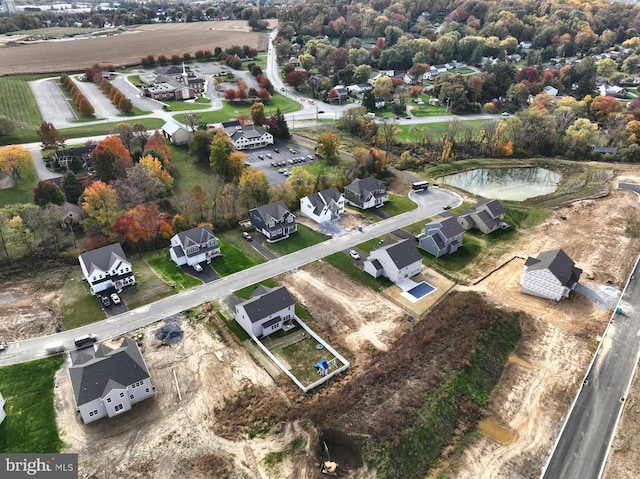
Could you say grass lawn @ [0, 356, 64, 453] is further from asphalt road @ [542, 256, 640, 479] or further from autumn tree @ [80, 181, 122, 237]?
asphalt road @ [542, 256, 640, 479]

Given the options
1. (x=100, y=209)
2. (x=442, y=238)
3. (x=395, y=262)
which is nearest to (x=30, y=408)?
(x=100, y=209)

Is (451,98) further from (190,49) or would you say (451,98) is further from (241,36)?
(241,36)

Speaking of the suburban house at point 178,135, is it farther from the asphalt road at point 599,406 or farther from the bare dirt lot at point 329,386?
the asphalt road at point 599,406

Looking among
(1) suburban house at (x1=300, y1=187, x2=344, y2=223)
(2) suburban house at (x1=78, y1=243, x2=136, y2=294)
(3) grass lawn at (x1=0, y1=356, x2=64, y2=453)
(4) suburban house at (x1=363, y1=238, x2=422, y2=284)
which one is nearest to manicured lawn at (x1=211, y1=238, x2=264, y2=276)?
(2) suburban house at (x1=78, y1=243, x2=136, y2=294)

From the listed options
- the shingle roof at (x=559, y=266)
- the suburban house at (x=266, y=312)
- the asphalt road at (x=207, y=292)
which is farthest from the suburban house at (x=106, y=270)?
the shingle roof at (x=559, y=266)

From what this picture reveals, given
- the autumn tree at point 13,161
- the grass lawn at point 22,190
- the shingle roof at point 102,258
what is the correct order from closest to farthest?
the shingle roof at point 102,258 < the grass lawn at point 22,190 < the autumn tree at point 13,161

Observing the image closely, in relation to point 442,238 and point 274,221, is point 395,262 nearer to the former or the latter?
point 442,238

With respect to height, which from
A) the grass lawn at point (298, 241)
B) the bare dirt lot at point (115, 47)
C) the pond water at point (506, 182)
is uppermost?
the bare dirt lot at point (115, 47)
